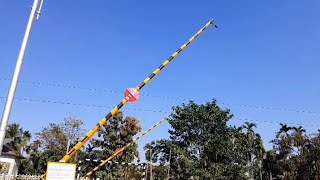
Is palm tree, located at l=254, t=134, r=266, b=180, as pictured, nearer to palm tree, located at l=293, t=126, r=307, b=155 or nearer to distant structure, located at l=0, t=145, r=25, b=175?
palm tree, located at l=293, t=126, r=307, b=155

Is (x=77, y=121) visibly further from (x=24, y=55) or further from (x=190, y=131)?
(x=24, y=55)

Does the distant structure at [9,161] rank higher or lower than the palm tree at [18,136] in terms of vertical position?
lower

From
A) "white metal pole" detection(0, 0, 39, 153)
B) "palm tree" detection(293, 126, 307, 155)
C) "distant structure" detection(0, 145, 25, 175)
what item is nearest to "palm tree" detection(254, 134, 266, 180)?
"palm tree" detection(293, 126, 307, 155)

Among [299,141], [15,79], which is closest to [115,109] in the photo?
[15,79]

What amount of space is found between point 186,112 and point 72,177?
109 feet

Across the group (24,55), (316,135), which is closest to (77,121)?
(316,135)

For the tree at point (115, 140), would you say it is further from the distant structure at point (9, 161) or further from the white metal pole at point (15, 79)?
the white metal pole at point (15, 79)

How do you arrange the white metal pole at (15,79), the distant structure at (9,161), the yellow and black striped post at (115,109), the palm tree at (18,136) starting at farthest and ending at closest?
1. the palm tree at (18,136)
2. the distant structure at (9,161)
3. the yellow and black striped post at (115,109)
4. the white metal pole at (15,79)

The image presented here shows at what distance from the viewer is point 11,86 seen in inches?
264

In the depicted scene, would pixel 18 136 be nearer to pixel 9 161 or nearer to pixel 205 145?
pixel 9 161

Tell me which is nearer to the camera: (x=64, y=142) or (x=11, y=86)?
(x=11, y=86)

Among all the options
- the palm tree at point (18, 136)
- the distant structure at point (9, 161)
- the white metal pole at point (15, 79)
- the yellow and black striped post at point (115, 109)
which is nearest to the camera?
the white metal pole at point (15, 79)

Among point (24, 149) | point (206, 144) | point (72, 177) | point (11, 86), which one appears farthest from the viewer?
point (24, 149)

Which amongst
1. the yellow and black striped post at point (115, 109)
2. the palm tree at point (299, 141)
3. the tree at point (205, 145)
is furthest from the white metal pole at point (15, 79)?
the palm tree at point (299, 141)
